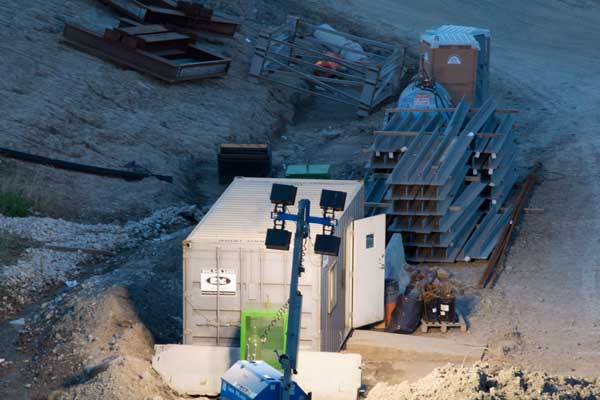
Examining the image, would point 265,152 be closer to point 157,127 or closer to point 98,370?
point 157,127

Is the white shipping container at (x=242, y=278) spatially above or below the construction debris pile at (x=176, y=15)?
below

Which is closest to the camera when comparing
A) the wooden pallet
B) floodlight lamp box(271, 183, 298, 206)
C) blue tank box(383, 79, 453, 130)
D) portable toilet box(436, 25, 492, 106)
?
floodlight lamp box(271, 183, 298, 206)

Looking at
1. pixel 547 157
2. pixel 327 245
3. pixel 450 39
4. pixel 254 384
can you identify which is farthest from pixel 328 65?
pixel 327 245

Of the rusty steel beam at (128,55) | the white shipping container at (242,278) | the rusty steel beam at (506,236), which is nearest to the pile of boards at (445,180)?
the rusty steel beam at (506,236)

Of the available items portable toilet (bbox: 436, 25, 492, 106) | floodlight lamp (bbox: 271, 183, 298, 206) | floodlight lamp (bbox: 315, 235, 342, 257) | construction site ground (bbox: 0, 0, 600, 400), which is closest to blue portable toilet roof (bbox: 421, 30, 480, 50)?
portable toilet (bbox: 436, 25, 492, 106)

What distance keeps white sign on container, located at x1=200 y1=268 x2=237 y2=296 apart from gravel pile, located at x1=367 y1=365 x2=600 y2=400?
232cm

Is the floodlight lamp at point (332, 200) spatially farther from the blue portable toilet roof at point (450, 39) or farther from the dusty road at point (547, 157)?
the blue portable toilet roof at point (450, 39)

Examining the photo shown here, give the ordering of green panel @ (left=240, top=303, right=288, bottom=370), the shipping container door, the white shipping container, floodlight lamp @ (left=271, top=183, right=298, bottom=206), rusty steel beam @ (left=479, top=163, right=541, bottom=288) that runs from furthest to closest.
Answer: rusty steel beam @ (left=479, top=163, right=541, bottom=288) → the shipping container door → the white shipping container → green panel @ (left=240, top=303, right=288, bottom=370) → floodlight lamp @ (left=271, top=183, right=298, bottom=206)

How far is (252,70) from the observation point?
30406mm

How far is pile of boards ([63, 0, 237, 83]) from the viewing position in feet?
89.8

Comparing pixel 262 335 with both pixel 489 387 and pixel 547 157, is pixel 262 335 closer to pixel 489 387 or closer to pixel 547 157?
pixel 489 387

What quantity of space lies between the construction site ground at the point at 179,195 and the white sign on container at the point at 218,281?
123 centimetres

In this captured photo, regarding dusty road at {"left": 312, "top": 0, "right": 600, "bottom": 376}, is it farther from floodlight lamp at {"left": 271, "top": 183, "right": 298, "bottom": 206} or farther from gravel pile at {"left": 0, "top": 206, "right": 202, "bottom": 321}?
gravel pile at {"left": 0, "top": 206, "right": 202, "bottom": 321}

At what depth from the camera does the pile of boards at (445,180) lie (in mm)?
18688
